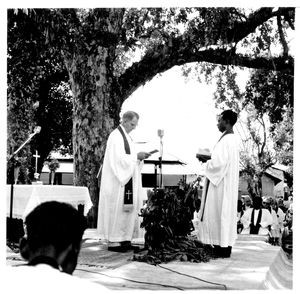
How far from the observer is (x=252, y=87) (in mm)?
15609

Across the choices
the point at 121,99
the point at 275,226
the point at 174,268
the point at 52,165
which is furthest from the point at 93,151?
the point at 174,268

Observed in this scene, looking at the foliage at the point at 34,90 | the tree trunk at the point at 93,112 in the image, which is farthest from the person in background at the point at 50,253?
the tree trunk at the point at 93,112

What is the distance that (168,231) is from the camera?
23.0 feet

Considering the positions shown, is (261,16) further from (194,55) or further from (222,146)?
(222,146)

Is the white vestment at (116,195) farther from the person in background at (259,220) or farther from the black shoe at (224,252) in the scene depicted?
the person in background at (259,220)

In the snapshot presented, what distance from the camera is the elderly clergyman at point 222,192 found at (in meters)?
7.22

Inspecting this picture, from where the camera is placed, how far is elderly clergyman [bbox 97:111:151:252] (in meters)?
7.54

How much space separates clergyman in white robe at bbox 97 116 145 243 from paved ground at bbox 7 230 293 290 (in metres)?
0.31

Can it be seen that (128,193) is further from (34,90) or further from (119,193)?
(34,90)

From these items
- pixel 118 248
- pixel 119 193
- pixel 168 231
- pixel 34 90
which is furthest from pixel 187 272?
pixel 34 90

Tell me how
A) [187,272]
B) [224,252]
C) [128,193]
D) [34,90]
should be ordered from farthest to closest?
1. [34,90]
2. [128,193]
3. [224,252]
4. [187,272]

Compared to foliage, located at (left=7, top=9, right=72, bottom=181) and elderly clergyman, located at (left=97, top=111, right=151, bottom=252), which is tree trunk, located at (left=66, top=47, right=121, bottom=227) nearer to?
foliage, located at (left=7, top=9, right=72, bottom=181)

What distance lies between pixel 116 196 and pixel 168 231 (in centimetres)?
100

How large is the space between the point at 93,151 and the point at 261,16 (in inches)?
190
